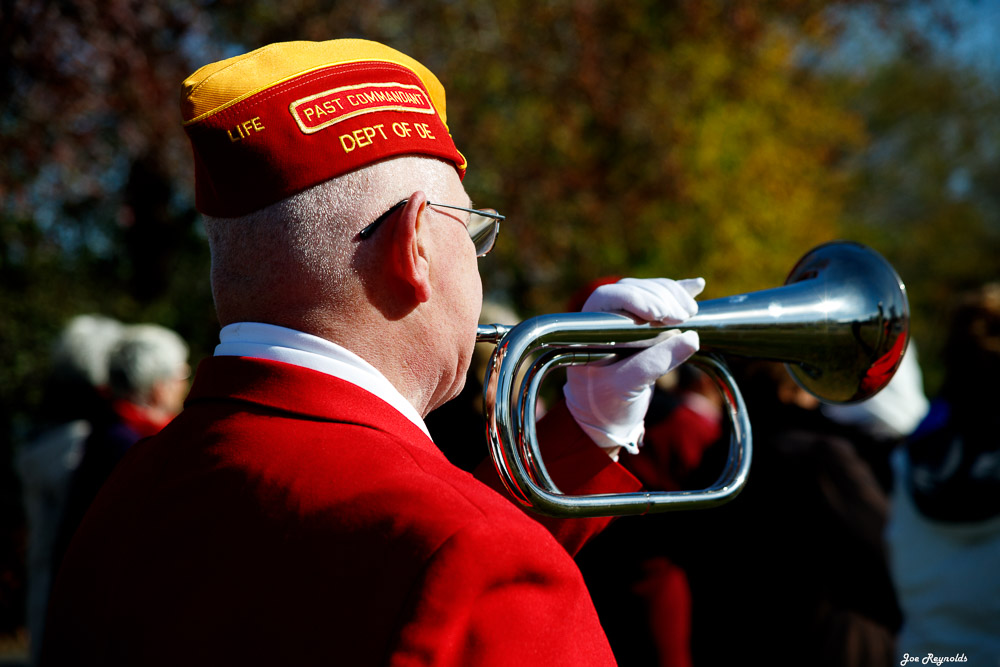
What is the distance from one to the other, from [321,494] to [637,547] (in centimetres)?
232

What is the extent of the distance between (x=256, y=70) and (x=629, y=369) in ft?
3.01

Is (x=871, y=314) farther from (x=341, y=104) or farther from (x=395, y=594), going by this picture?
(x=395, y=594)

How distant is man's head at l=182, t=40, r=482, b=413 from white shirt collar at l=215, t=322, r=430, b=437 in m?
0.02

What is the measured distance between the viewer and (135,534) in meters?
1.33

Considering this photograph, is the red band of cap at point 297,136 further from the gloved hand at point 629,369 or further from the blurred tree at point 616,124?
the blurred tree at point 616,124

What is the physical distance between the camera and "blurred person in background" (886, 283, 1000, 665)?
2.92m

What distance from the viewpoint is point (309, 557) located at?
3.87 feet

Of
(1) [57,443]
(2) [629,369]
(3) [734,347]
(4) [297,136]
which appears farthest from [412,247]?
(1) [57,443]

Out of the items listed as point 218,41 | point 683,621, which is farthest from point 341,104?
point 218,41

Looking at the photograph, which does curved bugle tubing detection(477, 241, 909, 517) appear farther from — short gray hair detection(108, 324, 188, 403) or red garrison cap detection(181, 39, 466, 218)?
short gray hair detection(108, 324, 188, 403)

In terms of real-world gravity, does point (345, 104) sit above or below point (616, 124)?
above

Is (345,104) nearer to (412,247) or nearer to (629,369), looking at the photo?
(412,247)

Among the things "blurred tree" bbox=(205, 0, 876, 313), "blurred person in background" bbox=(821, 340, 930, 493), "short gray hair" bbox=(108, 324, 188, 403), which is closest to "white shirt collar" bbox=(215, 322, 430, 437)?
"short gray hair" bbox=(108, 324, 188, 403)

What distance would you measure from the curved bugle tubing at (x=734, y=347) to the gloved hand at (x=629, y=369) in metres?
0.03
